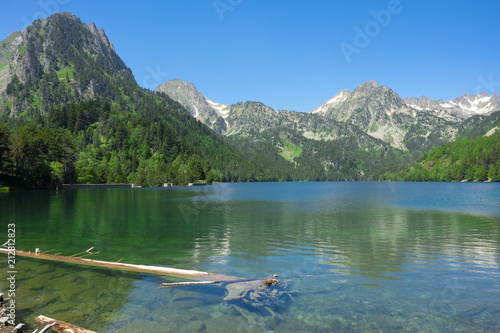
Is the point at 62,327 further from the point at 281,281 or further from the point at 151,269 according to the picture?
the point at 281,281

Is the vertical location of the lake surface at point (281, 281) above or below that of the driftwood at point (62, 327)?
below

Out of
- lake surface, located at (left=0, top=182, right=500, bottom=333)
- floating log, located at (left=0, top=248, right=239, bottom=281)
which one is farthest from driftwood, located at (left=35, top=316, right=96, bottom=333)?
floating log, located at (left=0, top=248, right=239, bottom=281)

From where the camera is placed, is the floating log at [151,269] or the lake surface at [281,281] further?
the floating log at [151,269]

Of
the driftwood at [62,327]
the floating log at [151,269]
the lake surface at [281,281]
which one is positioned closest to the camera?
the driftwood at [62,327]

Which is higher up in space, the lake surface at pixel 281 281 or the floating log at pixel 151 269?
the floating log at pixel 151 269

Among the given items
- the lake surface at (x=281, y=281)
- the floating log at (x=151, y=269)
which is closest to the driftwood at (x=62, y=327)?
the lake surface at (x=281, y=281)

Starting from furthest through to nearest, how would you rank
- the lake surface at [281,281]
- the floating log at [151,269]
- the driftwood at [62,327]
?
the floating log at [151,269]
the lake surface at [281,281]
the driftwood at [62,327]

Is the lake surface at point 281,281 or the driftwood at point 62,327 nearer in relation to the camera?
the driftwood at point 62,327

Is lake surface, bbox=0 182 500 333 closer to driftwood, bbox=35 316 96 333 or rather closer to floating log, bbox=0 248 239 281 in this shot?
floating log, bbox=0 248 239 281

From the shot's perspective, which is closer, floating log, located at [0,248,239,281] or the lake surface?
the lake surface

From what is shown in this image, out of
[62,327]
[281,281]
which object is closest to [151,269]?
[62,327]

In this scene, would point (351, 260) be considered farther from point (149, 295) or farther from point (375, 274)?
point (149, 295)

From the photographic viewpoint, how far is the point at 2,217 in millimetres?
55344

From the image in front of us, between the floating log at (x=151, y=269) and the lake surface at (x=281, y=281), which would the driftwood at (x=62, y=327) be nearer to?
the lake surface at (x=281, y=281)
